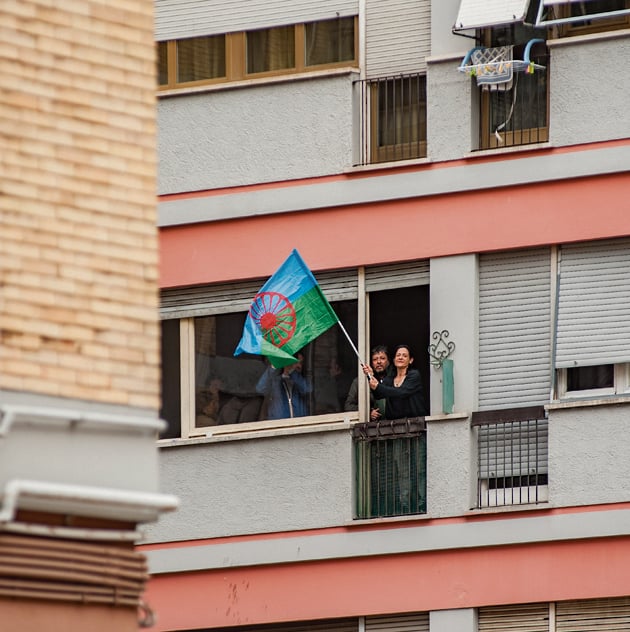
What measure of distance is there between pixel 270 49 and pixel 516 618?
20.7 ft

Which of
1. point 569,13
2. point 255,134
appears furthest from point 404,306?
point 569,13

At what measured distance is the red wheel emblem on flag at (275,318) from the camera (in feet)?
91.2

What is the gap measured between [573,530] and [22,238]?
10658 millimetres

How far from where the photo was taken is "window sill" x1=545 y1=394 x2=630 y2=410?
1038 inches

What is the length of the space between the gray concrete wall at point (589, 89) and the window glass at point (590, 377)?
214 cm

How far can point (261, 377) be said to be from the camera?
28.8 m

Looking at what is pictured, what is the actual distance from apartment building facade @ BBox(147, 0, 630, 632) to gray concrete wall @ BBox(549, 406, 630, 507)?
0.02 meters

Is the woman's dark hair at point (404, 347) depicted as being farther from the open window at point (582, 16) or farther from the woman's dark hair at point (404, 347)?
the open window at point (582, 16)

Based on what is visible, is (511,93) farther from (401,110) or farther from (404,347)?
(404,347)

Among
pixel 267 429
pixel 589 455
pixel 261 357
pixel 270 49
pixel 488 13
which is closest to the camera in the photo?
pixel 589 455

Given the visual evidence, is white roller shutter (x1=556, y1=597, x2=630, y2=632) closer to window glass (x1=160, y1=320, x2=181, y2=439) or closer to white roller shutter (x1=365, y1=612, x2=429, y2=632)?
white roller shutter (x1=365, y1=612, x2=429, y2=632)

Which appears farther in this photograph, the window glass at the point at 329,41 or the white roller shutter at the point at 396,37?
the window glass at the point at 329,41

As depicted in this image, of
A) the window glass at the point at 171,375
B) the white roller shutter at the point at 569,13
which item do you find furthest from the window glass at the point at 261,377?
the white roller shutter at the point at 569,13

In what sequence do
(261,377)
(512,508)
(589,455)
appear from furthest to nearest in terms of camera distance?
(261,377) → (512,508) → (589,455)
